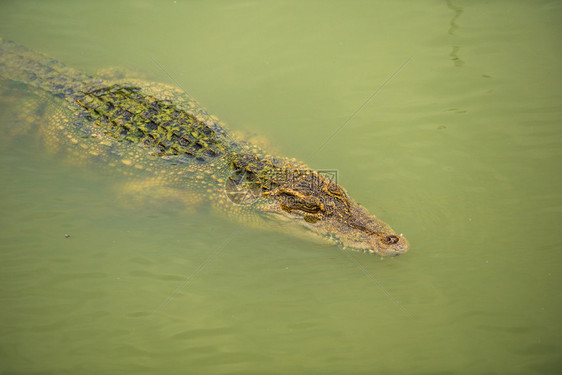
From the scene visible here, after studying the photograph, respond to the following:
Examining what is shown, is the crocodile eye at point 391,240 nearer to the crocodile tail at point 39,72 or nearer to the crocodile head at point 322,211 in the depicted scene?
the crocodile head at point 322,211

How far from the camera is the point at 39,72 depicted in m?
5.24

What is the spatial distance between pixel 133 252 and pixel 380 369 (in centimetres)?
307

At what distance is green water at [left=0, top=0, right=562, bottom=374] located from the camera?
12.1 ft

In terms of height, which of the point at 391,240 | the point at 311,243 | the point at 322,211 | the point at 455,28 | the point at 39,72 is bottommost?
the point at 311,243

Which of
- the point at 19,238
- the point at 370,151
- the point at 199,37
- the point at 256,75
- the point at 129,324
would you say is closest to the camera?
the point at 129,324

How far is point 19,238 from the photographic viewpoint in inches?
169

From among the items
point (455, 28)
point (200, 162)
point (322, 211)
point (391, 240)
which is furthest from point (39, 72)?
point (455, 28)

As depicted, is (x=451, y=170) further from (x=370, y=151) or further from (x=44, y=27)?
(x=44, y=27)

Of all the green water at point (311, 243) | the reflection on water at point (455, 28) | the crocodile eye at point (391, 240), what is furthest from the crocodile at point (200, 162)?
the reflection on water at point (455, 28)

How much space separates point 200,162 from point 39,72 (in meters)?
2.95

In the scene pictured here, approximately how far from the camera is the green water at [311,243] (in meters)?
3.70

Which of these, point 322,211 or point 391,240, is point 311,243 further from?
point 391,240

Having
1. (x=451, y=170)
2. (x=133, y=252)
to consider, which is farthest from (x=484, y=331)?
(x=133, y=252)

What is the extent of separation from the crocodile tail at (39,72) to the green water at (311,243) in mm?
560
